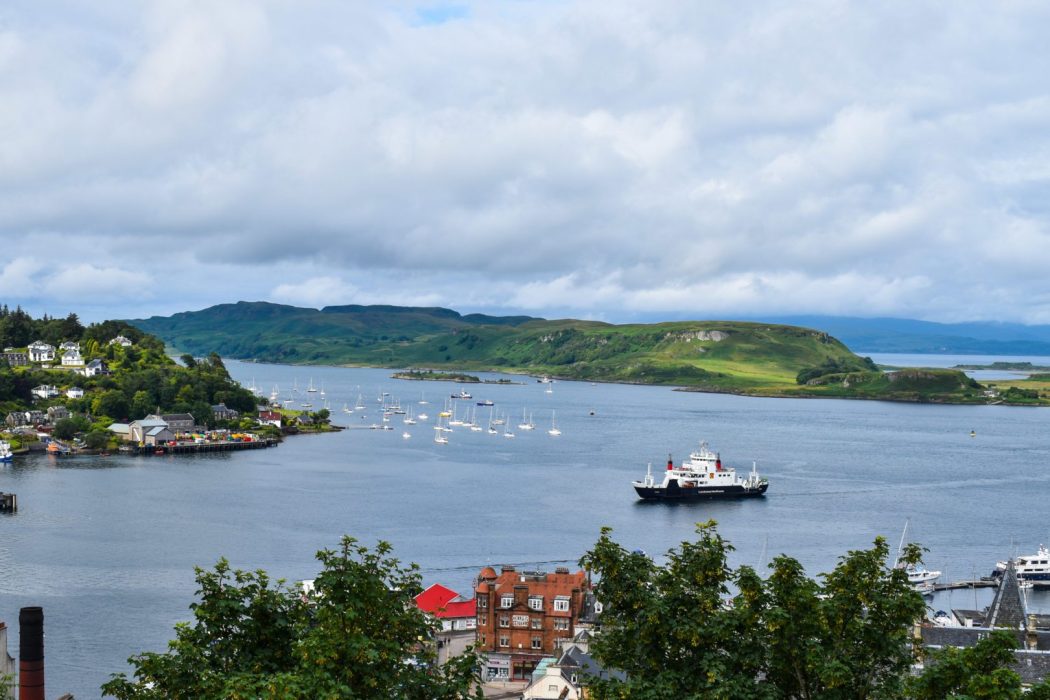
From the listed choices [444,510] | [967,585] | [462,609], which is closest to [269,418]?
[444,510]

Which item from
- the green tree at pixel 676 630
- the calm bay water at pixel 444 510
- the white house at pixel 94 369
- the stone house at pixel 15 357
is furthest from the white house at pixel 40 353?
the green tree at pixel 676 630

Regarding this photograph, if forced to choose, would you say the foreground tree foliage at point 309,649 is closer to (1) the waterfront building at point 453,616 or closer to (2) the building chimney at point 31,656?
(2) the building chimney at point 31,656

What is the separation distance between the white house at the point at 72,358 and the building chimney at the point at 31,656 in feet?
400

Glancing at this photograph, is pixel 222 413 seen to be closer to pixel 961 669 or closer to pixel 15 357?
pixel 15 357

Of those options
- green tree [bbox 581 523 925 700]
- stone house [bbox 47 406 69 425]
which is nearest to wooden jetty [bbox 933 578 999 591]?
green tree [bbox 581 523 925 700]

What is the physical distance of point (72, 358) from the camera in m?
138

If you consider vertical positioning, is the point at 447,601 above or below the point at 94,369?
below

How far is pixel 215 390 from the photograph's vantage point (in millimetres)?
128000

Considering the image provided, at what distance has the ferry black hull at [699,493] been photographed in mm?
81375

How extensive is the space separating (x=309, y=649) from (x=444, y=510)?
58603 mm

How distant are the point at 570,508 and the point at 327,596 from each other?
196ft

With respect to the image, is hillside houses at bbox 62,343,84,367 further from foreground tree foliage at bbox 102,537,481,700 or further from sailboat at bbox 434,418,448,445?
foreground tree foliage at bbox 102,537,481,700

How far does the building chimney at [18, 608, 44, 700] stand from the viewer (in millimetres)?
21766

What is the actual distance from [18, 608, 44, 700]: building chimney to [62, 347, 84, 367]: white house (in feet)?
400
